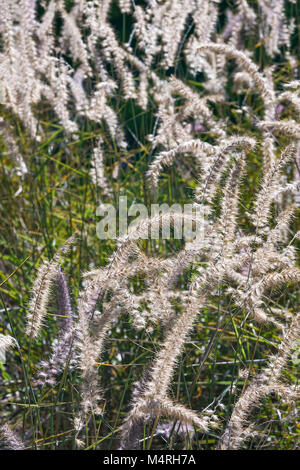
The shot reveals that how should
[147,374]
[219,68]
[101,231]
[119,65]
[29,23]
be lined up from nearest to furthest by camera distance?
1. [147,374]
2. [101,231]
3. [119,65]
4. [29,23]
5. [219,68]

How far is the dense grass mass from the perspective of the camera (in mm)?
1074

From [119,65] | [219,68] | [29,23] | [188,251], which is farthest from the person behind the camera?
[219,68]

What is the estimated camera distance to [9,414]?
179 cm

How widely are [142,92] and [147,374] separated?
1304 millimetres

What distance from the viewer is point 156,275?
3.69ft

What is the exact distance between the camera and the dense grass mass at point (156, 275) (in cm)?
107

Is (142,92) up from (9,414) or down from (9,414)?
up
